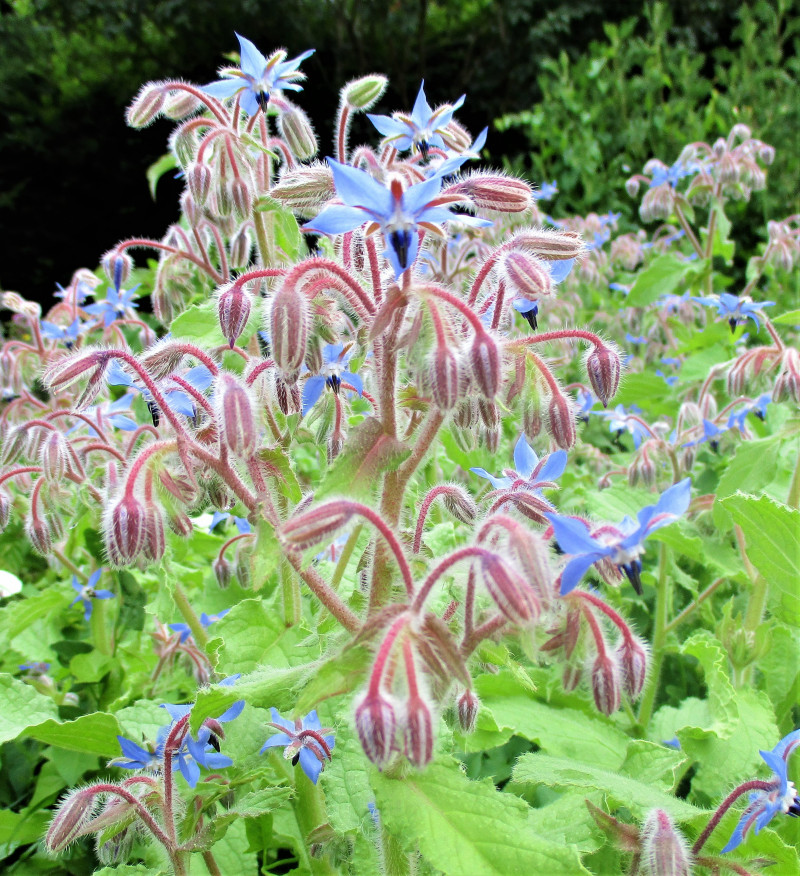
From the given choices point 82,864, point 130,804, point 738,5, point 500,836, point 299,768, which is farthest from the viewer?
point 738,5

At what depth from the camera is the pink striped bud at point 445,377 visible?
90cm

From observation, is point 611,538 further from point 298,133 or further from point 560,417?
point 298,133

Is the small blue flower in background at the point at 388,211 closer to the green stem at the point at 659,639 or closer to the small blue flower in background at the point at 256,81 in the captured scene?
the small blue flower in background at the point at 256,81

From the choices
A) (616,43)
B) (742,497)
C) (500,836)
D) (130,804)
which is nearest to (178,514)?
(130,804)

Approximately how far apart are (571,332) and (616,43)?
7374 millimetres

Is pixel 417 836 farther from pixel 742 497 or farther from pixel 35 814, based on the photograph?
pixel 35 814

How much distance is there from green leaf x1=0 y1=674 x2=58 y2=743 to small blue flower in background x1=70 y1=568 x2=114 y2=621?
433 mm

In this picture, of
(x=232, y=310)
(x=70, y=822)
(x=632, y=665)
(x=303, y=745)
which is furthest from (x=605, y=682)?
(x=70, y=822)

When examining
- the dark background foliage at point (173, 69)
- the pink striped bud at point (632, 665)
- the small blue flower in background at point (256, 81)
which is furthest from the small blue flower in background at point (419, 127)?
the dark background foliage at point (173, 69)

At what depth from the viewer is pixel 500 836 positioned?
34.5 inches

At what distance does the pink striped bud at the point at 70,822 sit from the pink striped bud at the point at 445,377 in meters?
0.88

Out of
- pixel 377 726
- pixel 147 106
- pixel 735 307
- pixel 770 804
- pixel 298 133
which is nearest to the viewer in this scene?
pixel 377 726

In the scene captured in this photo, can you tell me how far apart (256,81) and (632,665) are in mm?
1388

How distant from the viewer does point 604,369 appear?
122cm
